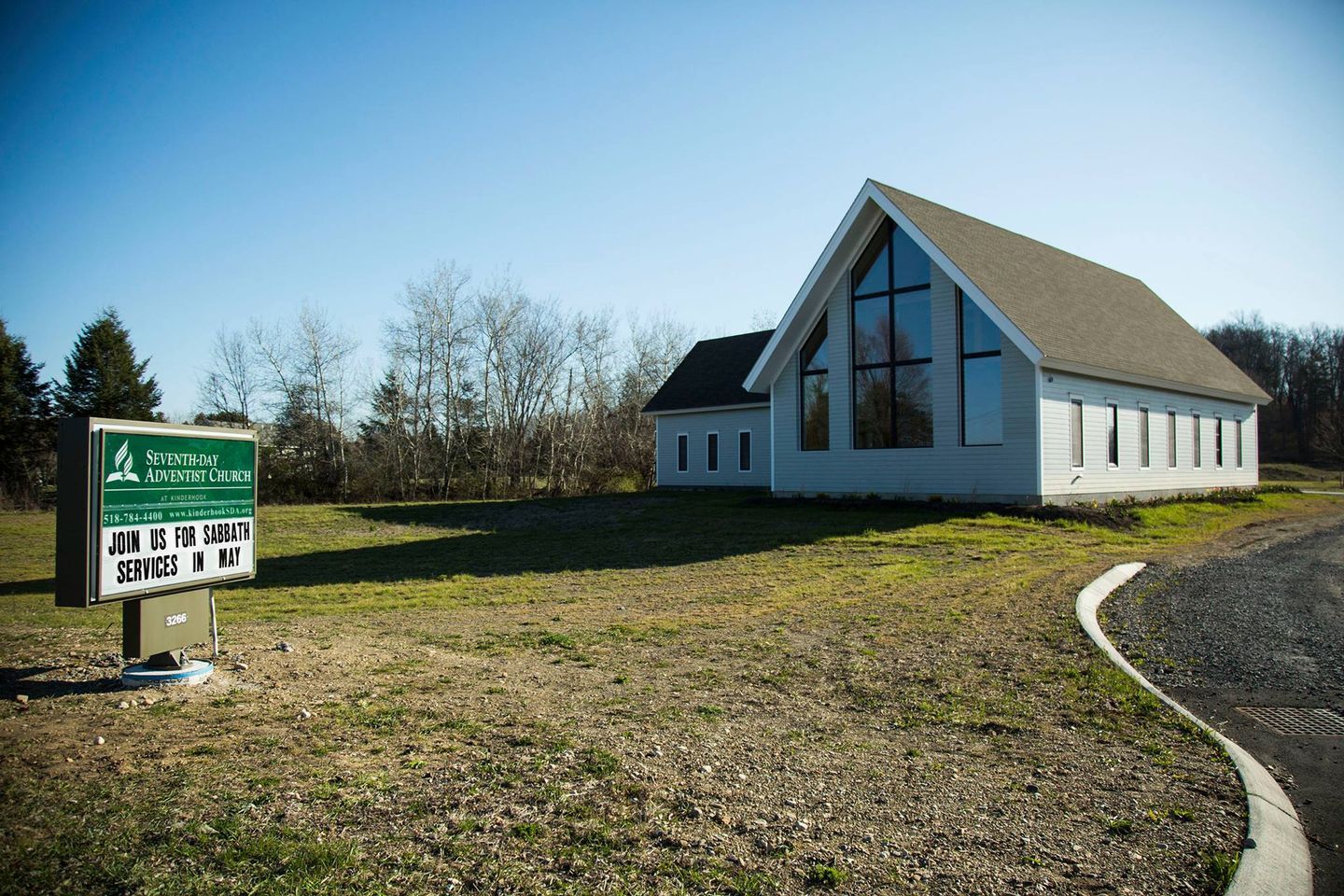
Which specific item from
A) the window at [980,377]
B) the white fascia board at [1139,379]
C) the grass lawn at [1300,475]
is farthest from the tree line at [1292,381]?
the window at [980,377]

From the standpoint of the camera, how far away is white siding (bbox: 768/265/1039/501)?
19.6m

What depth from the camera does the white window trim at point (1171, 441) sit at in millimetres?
25594

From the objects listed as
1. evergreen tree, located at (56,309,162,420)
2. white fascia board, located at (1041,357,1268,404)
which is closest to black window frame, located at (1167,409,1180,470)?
white fascia board, located at (1041,357,1268,404)

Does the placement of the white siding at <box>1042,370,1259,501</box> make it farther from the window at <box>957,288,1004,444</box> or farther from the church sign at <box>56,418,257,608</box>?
the church sign at <box>56,418,257,608</box>

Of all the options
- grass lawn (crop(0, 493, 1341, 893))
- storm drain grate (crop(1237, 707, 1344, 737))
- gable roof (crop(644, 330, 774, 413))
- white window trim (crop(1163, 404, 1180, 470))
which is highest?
gable roof (crop(644, 330, 774, 413))

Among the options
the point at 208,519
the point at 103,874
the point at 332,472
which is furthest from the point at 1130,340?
the point at 332,472

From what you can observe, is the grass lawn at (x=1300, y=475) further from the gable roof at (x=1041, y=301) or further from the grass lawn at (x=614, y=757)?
the grass lawn at (x=614, y=757)

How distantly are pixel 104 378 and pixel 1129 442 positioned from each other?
40.2m

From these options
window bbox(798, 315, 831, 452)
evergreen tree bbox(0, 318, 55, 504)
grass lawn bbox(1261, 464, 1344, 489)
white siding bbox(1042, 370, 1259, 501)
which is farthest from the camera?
grass lawn bbox(1261, 464, 1344, 489)

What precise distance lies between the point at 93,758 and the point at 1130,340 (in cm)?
2722

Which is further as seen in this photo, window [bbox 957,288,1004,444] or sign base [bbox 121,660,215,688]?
window [bbox 957,288,1004,444]

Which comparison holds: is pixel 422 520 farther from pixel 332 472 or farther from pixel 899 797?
pixel 899 797

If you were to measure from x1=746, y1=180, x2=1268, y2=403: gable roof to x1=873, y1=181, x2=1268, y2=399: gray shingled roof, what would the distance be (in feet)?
0.14

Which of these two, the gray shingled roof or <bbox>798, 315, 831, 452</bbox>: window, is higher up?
the gray shingled roof
